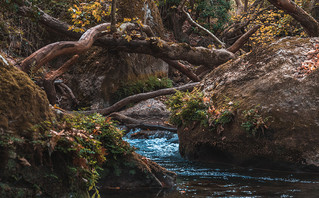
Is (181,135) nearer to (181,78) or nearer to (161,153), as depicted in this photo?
(161,153)

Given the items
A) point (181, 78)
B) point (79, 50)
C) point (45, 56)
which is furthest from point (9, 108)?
point (181, 78)

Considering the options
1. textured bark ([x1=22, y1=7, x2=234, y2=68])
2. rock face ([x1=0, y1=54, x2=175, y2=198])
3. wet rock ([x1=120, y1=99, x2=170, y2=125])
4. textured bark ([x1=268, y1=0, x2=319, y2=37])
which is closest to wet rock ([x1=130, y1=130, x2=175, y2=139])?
wet rock ([x1=120, y1=99, x2=170, y2=125])

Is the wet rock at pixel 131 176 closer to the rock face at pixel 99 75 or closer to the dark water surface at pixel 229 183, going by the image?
the dark water surface at pixel 229 183

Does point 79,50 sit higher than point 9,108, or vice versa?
point 79,50

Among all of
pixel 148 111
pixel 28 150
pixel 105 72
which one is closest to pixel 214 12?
pixel 105 72

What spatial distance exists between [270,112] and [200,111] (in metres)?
1.46

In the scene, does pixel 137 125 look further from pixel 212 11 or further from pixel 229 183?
pixel 212 11

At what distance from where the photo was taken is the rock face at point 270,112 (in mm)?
5293

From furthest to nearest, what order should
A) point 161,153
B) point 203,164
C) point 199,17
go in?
point 199,17, point 161,153, point 203,164

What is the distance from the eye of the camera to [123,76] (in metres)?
14.0

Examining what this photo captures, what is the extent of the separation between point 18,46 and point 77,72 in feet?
9.86

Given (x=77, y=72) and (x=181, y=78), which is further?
(x=181, y=78)

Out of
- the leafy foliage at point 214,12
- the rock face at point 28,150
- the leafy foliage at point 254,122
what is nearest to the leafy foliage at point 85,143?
the rock face at point 28,150

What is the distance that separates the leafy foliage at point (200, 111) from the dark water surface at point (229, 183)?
0.83 m
